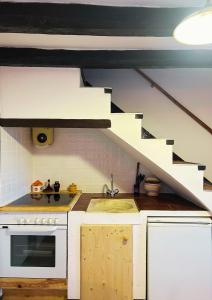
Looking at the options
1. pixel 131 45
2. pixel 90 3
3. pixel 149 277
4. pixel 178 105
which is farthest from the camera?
pixel 178 105

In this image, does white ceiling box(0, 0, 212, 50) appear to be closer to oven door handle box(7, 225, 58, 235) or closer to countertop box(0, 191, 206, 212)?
countertop box(0, 191, 206, 212)

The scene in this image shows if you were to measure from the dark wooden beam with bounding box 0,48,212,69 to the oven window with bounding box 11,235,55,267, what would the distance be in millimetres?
1573

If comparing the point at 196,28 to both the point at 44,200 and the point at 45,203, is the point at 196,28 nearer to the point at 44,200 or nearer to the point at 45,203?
the point at 45,203

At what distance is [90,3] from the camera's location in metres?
1.38

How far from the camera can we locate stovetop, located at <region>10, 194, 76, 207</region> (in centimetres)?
229

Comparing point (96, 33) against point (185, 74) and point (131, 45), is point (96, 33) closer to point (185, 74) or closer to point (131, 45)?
point (131, 45)

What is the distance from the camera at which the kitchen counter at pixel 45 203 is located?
2.16 metres

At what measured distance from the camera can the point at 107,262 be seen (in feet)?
6.93

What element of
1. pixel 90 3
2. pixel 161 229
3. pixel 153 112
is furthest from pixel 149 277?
pixel 90 3

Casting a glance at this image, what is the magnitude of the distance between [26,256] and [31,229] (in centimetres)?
30

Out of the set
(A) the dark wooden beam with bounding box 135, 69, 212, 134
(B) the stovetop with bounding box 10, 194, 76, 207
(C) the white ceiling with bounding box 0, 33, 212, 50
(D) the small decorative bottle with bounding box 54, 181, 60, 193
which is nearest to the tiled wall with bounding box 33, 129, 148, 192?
(D) the small decorative bottle with bounding box 54, 181, 60, 193

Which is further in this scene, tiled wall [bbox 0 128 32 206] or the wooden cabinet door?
tiled wall [bbox 0 128 32 206]

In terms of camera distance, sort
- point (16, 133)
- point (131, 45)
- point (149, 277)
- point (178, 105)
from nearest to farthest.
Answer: point (131, 45) < point (149, 277) < point (16, 133) < point (178, 105)

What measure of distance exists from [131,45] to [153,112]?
1.19m
